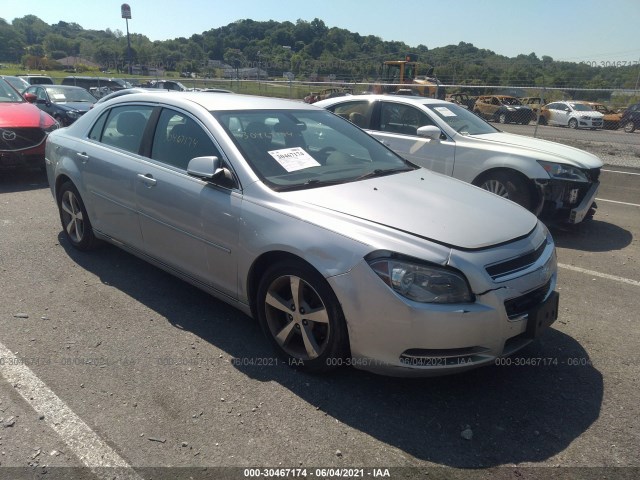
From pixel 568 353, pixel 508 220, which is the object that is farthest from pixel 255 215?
pixel 568 353

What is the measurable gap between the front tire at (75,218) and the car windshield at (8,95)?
5.37 meters

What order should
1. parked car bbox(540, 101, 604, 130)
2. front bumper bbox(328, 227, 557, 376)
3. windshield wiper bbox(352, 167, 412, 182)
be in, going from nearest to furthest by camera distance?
1. front bumper bbox(328, 227, 557, 376)
2. windshield wiper bbox(352, 167, 412, 182)
3. parked car bbox(540, 101, 604, 130)

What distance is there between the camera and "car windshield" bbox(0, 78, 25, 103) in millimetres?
9023

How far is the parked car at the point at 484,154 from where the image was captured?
234 inches

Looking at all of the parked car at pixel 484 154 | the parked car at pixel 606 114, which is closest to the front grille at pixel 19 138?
the parked car at pixel 484 154

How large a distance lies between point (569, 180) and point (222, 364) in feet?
15.6

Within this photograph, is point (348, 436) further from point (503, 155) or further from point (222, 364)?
point (503, 155)

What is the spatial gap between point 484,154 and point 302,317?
436cm

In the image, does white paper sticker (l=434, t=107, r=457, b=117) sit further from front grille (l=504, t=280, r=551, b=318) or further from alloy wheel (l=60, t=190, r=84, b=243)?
alloy wheel (l=60, t=190, r=84, b=243)

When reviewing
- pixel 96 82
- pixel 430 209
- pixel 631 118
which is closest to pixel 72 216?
pixel 430 209

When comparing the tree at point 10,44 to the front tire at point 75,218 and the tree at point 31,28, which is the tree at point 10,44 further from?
the front tire at point 75,218

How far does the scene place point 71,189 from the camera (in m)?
4.85

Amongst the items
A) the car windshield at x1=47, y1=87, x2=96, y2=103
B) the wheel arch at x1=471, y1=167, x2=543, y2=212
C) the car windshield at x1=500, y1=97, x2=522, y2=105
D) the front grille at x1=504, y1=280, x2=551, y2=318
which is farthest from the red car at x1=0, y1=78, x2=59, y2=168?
the car windshield at x1=500, y1=97, x2=522, y2=105

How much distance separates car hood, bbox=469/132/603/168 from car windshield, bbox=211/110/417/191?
2826 millimetres
